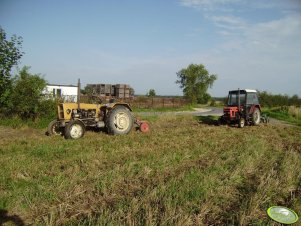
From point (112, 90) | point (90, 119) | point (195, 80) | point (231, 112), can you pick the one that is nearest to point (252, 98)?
point (231, 112)

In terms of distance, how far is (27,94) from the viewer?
1338 centimetres

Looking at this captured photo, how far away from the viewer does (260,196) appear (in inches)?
185

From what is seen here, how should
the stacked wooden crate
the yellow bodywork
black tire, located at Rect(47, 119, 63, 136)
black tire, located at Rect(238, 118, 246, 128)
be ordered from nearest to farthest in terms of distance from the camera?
the yellow bodywork < black tire, located at Rect(47, 119, 63, 136) < the stacked wooden crate < black tire, located at Rect(238, 118, 246, 128)

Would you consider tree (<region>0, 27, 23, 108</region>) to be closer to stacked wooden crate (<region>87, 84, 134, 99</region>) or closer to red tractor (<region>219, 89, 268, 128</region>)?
stacked wooden crate (<region>87, 84, 134, 99</region>)

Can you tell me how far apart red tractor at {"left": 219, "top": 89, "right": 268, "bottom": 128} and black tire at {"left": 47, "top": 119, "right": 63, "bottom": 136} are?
26.2 ft

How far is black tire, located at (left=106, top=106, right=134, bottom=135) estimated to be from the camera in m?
10.8

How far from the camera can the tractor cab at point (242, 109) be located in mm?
14594

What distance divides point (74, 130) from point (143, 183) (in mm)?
5206

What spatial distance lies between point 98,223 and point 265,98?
46.1 meters

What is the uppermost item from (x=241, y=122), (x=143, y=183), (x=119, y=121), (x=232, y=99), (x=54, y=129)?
(x=232, y=99)

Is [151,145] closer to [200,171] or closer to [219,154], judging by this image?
[219,154]

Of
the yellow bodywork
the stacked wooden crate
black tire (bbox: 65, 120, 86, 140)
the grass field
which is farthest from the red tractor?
black tire (bbox: 65, 120, 86, 140)

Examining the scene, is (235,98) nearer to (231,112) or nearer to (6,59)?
(231,112)

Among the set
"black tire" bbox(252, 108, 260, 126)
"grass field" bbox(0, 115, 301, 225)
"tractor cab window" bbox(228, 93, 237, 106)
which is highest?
"tractor cab window" bbox(228, 93, 237, 106)
